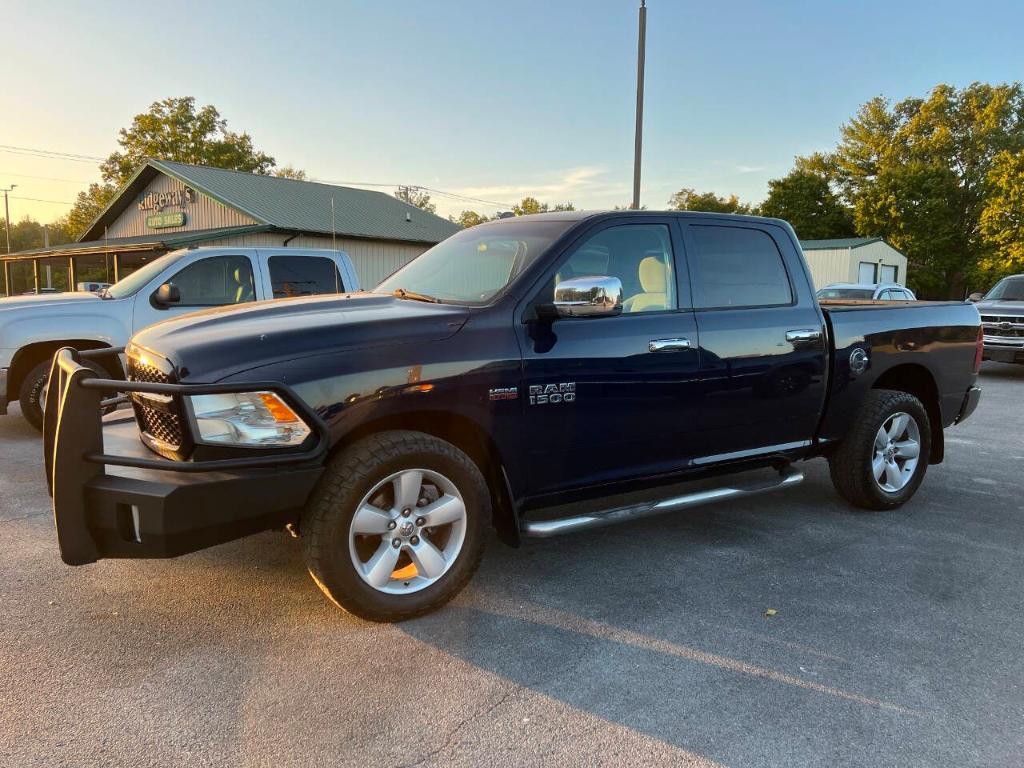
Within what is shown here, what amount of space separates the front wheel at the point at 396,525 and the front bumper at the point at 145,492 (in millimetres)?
180

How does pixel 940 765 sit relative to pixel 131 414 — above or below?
below

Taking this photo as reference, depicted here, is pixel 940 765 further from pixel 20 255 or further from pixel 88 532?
pixel 20 255

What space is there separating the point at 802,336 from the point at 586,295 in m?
1.82

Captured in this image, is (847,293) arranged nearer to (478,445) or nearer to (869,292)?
(869,292)

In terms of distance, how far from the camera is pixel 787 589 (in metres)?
3.73

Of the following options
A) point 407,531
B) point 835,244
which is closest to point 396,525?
point 407,531

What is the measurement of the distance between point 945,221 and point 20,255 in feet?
153

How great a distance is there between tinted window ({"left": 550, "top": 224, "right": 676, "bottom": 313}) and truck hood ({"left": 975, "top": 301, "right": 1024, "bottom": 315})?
11020 mm

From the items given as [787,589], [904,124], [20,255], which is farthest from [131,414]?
[904,124]

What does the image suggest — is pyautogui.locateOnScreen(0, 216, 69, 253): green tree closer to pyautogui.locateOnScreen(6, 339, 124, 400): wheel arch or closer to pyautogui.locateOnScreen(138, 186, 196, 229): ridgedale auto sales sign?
pyautogui.locateOnScreen(138, 186, 196, 229): ridgedale auto sales sign

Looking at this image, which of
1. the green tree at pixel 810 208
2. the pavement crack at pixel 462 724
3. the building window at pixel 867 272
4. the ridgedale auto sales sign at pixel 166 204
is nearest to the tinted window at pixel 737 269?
the pavement crack at pixel 462 724

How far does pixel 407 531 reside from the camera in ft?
10.6

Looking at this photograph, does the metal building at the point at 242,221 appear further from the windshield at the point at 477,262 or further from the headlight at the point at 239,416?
the headlight at the point at 239,416

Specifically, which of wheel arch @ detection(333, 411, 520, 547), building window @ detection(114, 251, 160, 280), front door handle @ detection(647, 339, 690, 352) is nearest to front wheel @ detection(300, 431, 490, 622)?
wheel arch @ detection(333, 411, 520, 547)
